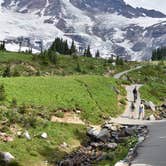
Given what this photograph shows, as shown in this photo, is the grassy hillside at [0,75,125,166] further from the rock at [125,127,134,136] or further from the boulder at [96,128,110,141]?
the rock at [125,127,134,136]

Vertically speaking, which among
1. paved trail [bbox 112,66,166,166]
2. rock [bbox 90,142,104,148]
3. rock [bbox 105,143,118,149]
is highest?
paved trail [bbox 112,66,166,166]

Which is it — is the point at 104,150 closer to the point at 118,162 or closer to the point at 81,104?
the point at 118,162

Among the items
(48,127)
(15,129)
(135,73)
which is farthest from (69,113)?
(135,73)

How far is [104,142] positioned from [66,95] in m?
13.3

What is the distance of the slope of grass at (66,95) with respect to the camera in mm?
53562

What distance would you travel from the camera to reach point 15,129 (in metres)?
44.3

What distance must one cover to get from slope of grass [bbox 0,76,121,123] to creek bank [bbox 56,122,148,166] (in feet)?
13.9

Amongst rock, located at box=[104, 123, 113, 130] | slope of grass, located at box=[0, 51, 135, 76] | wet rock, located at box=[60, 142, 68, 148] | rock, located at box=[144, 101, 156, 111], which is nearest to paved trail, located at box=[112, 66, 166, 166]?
rock, located at box=[104, 123, 113, 130]

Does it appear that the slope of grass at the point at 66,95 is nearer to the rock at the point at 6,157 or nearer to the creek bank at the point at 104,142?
the creek bank at the point at 104,142

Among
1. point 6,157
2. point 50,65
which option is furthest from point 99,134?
point 50,65

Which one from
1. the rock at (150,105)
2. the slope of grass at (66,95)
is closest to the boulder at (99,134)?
the slope of grass at (66,95)

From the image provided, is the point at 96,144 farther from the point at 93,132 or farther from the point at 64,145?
the point at 93,132

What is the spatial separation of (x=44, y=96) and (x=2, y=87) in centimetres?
615

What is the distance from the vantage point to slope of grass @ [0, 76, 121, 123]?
176ft
